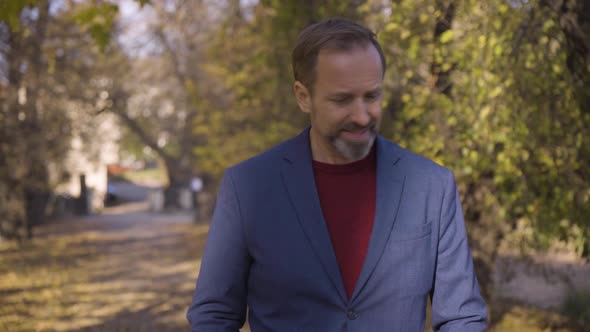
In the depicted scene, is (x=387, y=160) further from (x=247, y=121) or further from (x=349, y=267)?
(x=247, y=121)

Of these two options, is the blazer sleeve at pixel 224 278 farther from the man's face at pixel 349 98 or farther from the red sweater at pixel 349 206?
the man's face at pixel 349 98

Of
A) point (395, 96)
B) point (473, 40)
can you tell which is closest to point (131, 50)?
point (395, 96)

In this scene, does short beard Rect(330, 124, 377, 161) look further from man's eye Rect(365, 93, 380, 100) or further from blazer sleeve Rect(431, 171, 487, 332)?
blazer sleeve Rect(431, 171, 487, 332)

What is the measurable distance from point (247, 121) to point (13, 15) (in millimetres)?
6127

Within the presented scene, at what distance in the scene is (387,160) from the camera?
2295 millimetres

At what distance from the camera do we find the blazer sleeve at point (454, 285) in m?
2.18

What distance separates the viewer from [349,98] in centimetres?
213

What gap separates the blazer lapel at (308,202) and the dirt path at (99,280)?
7029mm

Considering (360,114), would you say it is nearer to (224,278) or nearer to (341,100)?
(341,100)

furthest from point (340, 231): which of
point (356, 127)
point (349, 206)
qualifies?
point (356, 127)

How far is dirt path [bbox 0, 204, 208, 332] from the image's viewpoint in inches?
368

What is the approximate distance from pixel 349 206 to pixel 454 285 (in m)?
0.41

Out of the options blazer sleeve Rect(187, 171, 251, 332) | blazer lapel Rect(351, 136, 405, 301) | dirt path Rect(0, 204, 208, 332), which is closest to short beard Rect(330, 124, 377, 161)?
blazer lapel Rect(351, 136, 405, 301)

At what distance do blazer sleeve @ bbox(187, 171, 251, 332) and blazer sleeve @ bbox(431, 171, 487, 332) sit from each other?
2.03 feet
